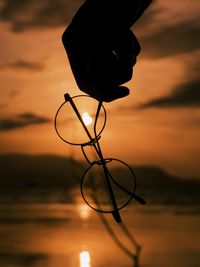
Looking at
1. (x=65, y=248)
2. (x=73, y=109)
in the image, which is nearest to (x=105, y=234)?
(x=65, y=248)

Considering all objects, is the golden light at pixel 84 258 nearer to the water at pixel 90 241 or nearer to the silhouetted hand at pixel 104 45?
the water at pixel 90 241

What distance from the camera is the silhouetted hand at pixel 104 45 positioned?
2855 millimetres

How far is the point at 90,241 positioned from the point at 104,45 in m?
9.64

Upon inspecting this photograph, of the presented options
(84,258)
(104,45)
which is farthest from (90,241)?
(104,45)

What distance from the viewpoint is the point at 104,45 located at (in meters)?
2.89

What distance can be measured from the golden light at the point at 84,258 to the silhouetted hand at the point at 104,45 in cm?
681

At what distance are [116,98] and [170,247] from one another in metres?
8.82

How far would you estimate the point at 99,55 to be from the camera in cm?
291

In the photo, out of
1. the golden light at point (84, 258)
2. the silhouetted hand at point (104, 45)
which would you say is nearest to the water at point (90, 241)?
the golden light at point (84, 258)

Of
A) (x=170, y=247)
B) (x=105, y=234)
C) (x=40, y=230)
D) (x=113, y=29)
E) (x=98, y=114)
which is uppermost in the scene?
(x=40, y=230)

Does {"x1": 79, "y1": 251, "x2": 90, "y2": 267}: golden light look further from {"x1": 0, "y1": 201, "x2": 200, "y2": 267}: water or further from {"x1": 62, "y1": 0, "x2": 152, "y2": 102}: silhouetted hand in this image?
{"x1": 62, "y1": 0, "x2": 152, "y2": 102}: silhouetted hand

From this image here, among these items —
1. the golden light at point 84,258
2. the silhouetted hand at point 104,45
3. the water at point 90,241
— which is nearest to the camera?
the silhouetted hand at point 104,45

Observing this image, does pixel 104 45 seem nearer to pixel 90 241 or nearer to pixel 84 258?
pixel 84 258

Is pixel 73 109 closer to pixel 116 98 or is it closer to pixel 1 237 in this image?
pixel 116 98
